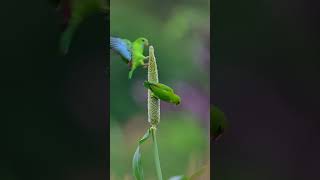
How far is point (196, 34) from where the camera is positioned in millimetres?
1714

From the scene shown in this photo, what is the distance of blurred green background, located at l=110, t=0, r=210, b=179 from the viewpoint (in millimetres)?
1688
